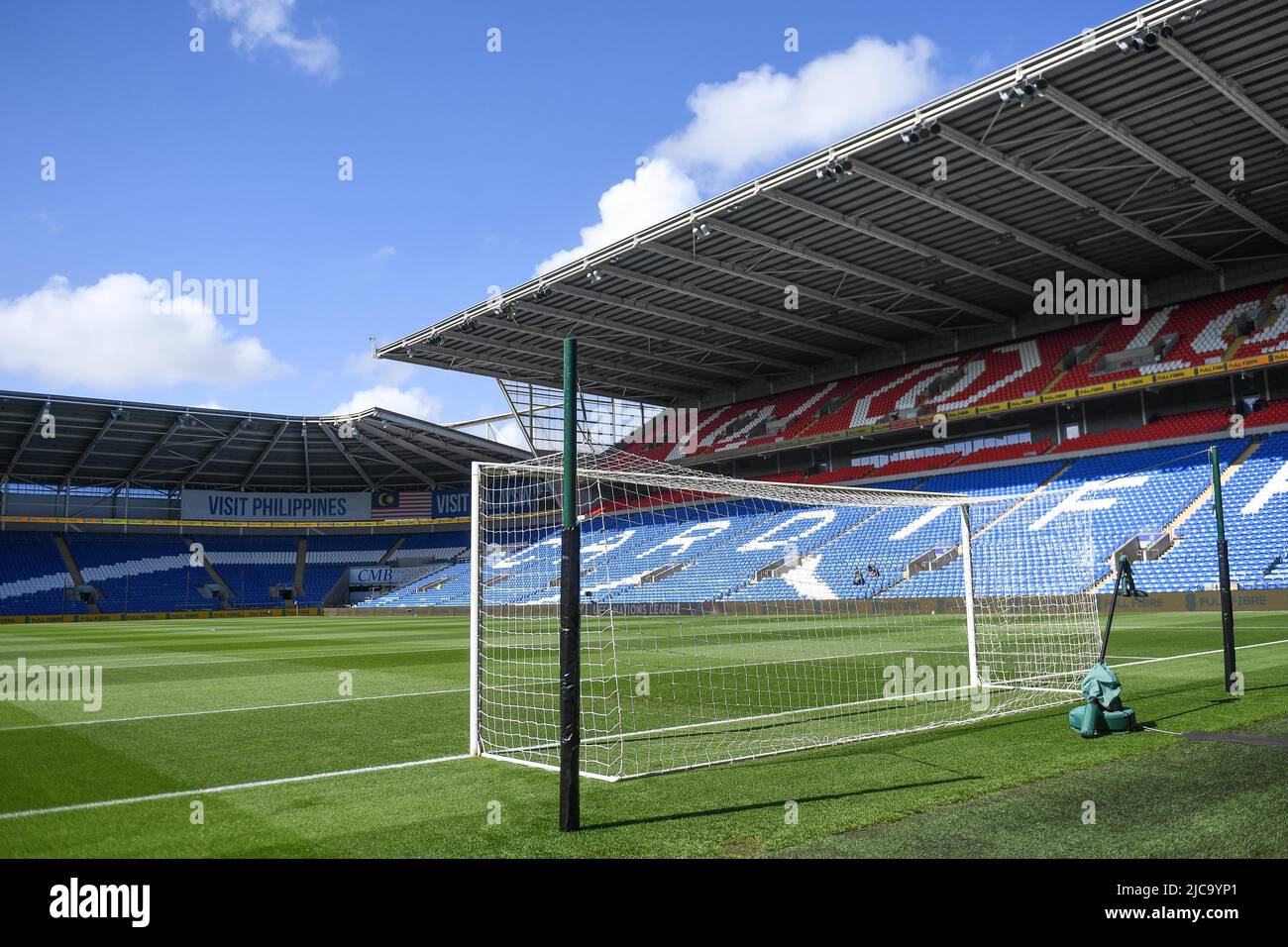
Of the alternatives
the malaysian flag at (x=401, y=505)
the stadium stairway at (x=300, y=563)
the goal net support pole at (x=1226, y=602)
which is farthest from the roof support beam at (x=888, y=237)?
the stadium stairway at (x=300, y=563)

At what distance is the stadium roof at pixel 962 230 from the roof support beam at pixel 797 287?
0.10 m

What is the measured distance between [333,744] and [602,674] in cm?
598

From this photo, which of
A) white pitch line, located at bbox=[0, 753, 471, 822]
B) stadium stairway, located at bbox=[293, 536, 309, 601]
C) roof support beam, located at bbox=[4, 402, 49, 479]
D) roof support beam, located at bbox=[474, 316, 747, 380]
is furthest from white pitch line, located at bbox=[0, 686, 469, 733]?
stadium stairway, located at bbox=[293, 536, 309, 601]

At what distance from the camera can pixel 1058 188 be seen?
75.7 feet

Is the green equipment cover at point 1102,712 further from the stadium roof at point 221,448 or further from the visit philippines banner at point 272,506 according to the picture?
the visit philippines banner at point 272,506

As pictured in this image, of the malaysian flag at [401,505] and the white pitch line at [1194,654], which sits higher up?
the malaysian flag at [401,505]

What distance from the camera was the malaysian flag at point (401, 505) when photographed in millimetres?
59656

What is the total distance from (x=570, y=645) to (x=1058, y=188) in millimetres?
22890

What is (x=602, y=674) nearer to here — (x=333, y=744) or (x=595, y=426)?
(x=333, y=744)

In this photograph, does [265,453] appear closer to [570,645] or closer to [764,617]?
[764,617]

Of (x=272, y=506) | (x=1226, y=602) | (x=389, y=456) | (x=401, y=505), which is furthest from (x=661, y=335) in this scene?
(x=272, y=506)

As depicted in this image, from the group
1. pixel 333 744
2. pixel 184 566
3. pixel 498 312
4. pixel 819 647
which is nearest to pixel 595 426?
pixel 498 312

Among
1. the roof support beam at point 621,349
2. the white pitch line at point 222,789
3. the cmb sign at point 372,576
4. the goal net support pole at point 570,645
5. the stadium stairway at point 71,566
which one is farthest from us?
the cmb sign at point 372,576
